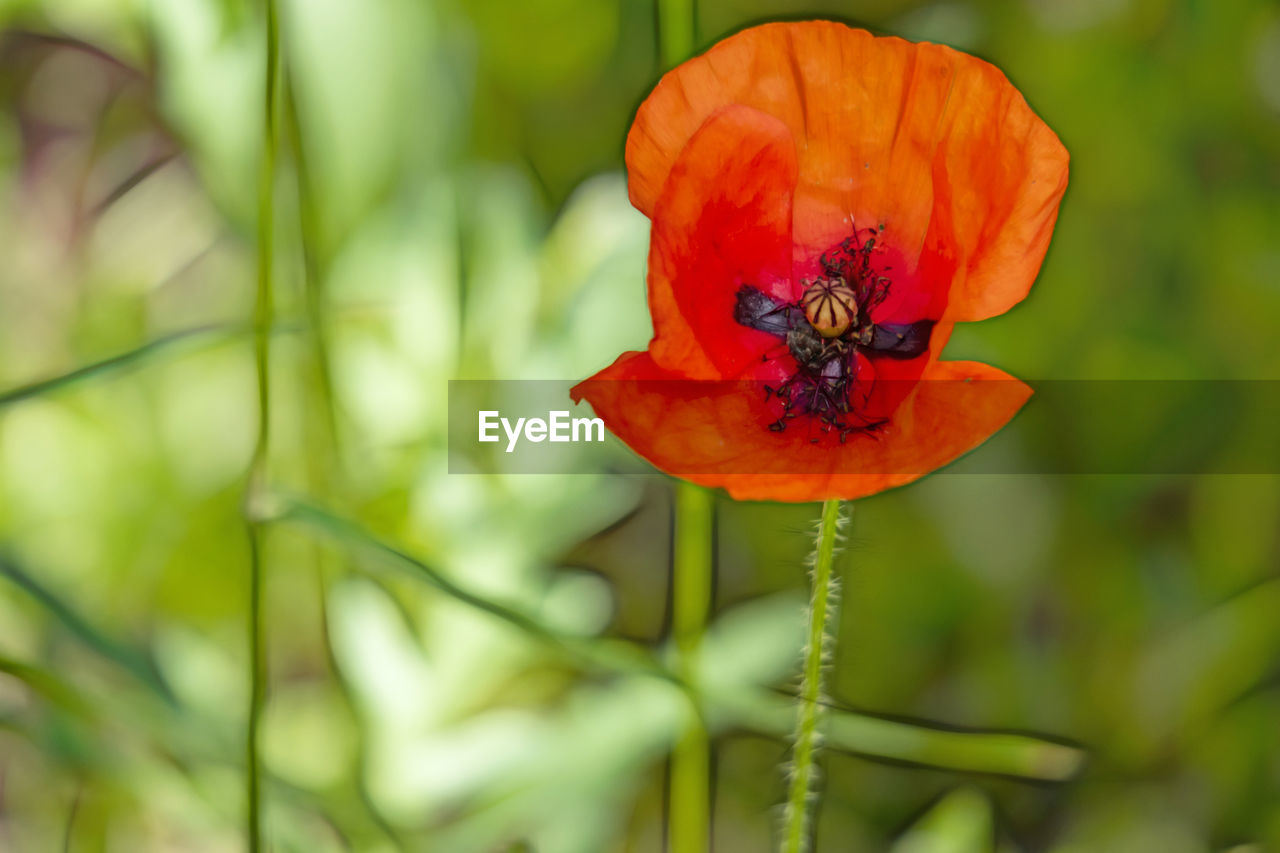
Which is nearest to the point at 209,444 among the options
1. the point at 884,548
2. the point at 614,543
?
the point at 614,543

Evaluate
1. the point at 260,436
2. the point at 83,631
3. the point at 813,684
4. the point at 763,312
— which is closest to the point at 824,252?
the point at 763,312

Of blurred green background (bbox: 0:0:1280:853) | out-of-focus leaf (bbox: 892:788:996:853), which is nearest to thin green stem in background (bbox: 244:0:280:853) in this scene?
blurred green background (bbox: 0:0:1280:853)

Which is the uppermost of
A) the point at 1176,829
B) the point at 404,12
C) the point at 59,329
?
the point at 404,12

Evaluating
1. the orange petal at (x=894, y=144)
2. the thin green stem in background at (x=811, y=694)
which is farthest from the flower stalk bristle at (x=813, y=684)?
the orange petal at (x=894, y=144)

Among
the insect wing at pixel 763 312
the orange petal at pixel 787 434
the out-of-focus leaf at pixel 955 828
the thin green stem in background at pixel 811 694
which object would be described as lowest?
the out-of-focus leaf at pixel 955 828

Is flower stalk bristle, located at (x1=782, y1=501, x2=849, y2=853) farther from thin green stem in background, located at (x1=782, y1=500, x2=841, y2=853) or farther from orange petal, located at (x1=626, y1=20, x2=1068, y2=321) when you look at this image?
orange petal, located at (x1=626, y1=20, x2=1068, y2=321)

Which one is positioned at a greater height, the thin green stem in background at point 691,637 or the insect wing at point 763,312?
the insect wing at point 763,312

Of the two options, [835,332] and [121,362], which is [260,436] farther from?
[835,332]

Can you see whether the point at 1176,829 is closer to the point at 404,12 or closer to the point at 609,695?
the point at 609,695

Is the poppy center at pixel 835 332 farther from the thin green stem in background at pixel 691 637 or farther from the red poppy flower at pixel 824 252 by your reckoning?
the thin green stem in background at pixel 691 637
